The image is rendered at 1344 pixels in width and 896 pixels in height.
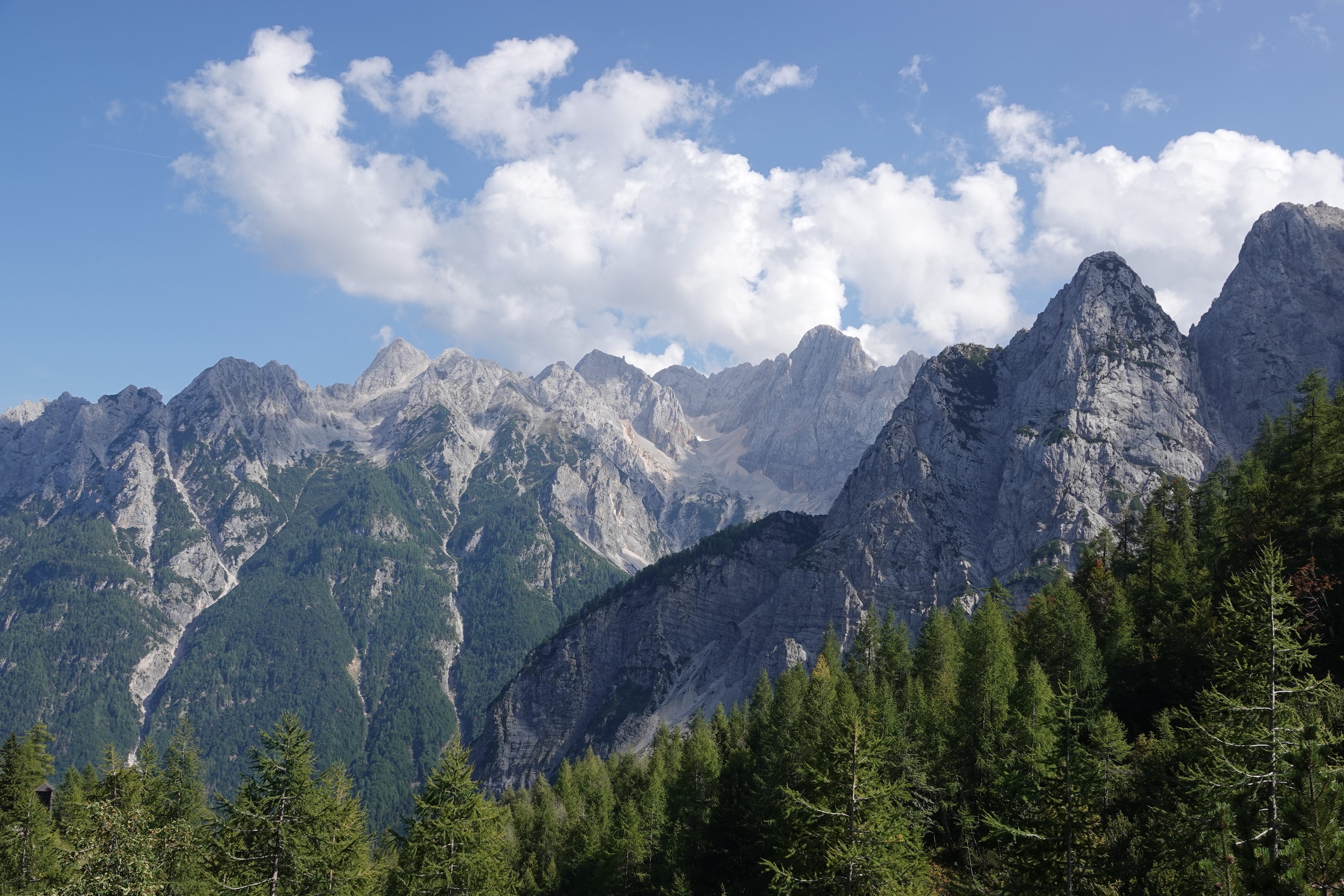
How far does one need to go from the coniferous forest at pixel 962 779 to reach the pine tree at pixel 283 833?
13 cm

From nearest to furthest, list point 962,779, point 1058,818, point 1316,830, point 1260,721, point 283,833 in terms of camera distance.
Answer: point 1316,830 → point 1260,721 → point 1058,818 → point 283,833 → point 962,779

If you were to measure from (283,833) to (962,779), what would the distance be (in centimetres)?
4232

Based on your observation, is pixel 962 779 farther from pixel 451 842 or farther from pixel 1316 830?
pixel 1316 830

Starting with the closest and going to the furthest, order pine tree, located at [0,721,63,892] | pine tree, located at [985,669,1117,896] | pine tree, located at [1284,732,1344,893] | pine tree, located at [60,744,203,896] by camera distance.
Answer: pine tree, located at [1284,732,1344,893] → pine tree, located at [60,744,203,896] → pine tree, located at [985,669,1117,896] → pine tree, located at [0,721,63,892]

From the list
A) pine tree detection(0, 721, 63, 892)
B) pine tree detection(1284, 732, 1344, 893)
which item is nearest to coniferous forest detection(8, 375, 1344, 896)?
pine tree detection(1284, 732, 1344, 893)

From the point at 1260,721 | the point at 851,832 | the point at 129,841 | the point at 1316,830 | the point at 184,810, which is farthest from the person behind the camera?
the point at 184,810

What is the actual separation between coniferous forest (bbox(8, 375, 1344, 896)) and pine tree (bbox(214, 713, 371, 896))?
0.41 ft

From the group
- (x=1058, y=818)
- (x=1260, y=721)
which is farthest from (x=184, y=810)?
(x=1260, y=721)

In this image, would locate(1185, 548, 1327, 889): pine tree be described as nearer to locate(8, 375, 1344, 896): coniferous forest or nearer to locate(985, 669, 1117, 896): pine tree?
locate(8, 375, 1344, 896): coniferous forest

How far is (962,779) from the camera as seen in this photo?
57.7m

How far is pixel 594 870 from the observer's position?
72.1 m

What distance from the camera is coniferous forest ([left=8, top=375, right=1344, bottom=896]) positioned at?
26297 millimetres

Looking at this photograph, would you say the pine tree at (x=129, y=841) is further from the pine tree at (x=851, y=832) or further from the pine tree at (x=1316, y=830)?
the pine tree at (x=1316, y=830)

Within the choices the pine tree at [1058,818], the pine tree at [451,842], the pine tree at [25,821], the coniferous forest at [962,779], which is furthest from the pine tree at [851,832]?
the pine tree at [25,821]
